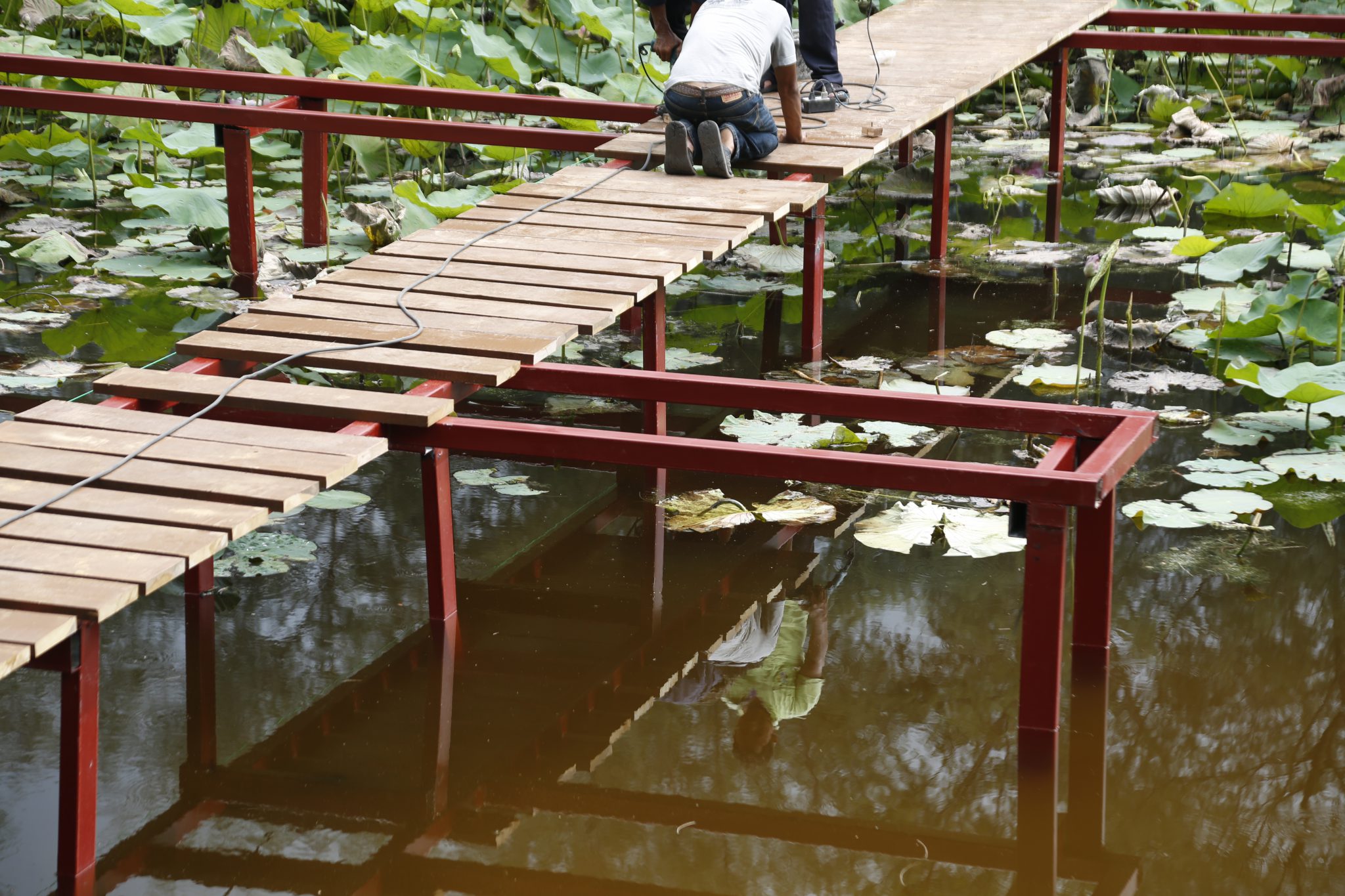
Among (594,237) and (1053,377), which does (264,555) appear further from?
(1053,377)

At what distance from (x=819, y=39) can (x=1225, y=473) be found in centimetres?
265

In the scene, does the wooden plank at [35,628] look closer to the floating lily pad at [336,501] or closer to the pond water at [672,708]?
the pond water at [672,708]

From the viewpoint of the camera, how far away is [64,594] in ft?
8.59

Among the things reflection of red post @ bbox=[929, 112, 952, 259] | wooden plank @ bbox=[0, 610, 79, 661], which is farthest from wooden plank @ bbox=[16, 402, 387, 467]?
reflection of red post @ bbox=[929, 112, 952, 259]

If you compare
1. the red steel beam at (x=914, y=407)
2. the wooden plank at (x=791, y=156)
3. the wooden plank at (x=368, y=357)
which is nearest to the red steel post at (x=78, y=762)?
the wooden plank at (x=368, y=357)

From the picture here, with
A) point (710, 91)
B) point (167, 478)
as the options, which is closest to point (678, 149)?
point (710, 91)

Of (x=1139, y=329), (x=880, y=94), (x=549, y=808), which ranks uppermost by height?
(x=880, y=94)

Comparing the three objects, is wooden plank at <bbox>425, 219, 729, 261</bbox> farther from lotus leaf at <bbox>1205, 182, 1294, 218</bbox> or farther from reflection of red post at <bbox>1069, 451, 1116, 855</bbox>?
lotus leaf at <bbox>1205, 182, 1294, 218</bbox>

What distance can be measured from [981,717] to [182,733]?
164 centimetres

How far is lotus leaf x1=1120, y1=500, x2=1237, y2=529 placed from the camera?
163 inches

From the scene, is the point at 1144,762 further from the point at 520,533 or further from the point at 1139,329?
the point at 1139,329

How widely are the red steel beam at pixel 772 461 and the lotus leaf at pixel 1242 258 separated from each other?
245cm

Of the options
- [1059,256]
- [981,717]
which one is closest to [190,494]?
[981,717]

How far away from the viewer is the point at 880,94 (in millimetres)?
6375
